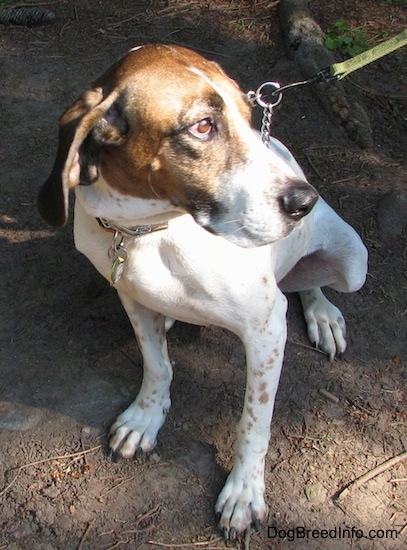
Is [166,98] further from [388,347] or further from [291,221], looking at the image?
[388,347]

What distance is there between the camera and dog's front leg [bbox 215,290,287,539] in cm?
323

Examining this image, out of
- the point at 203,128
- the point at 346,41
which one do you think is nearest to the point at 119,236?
the point at 203,128

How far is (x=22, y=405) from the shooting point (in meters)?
3.88

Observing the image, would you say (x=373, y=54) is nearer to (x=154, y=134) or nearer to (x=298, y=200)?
(x=298, y=200)

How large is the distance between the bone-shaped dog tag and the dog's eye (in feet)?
2.35

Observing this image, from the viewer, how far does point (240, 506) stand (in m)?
3.42

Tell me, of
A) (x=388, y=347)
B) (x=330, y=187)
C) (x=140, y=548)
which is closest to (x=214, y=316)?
(x=140, y=548)

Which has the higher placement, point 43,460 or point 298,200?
point 298,200

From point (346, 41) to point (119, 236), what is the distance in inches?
154

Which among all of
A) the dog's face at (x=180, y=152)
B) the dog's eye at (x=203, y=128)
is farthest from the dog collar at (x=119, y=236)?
the dog's eye at (x=203, y=128)

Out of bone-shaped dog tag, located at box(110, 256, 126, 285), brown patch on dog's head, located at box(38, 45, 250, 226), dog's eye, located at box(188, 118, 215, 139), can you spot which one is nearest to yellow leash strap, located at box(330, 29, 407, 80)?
brown patch on dog's head, located at box(38, 45, 250, 226)

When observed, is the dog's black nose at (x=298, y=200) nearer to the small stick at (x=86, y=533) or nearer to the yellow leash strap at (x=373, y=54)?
the yellow leash strap at (x=373, y=54)

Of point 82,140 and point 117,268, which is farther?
point 117,268

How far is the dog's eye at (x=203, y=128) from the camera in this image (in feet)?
8.39
